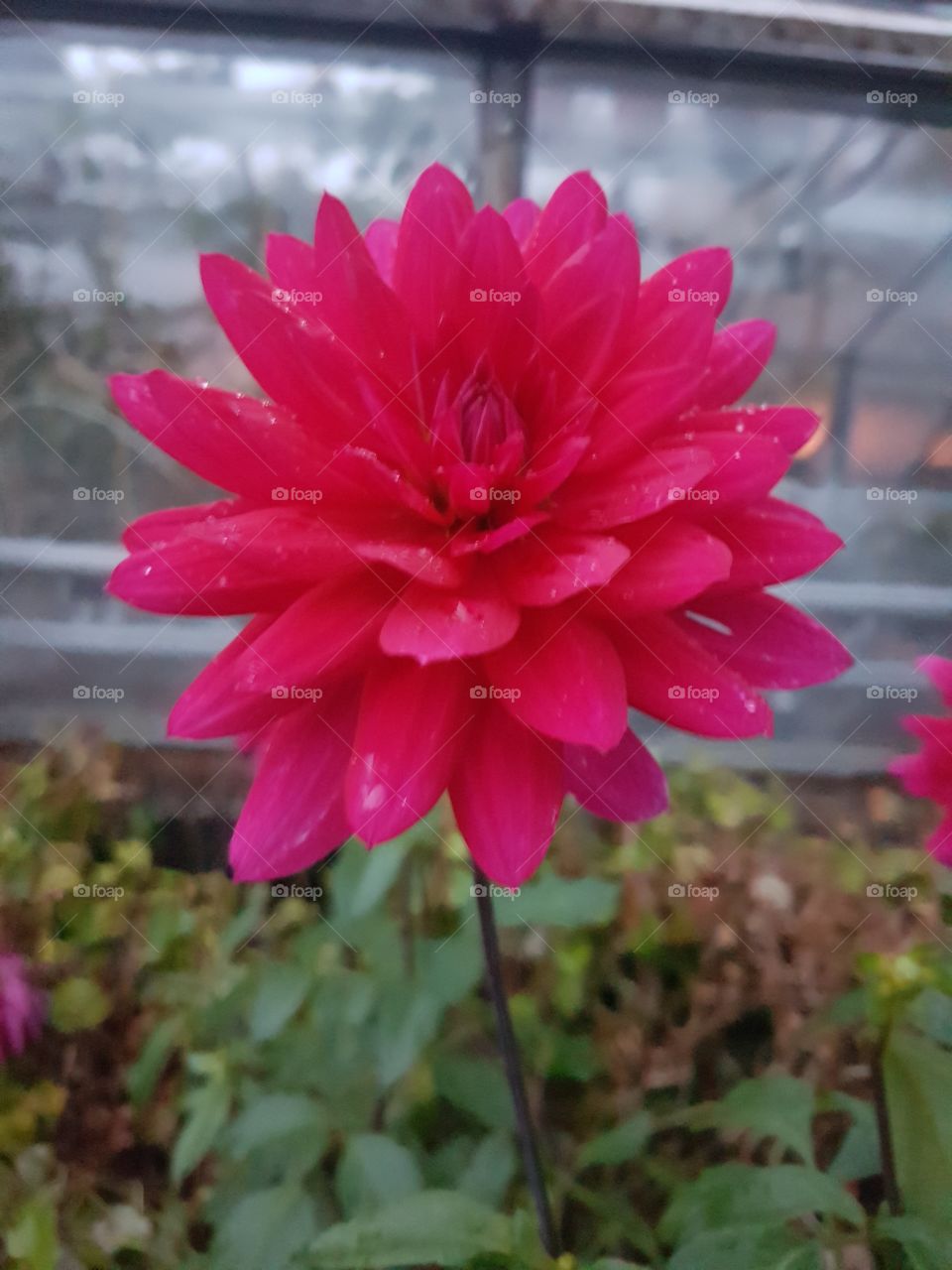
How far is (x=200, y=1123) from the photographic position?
1.34 ft

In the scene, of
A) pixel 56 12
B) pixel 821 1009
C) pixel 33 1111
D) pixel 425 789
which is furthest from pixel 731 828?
pixel 56 12

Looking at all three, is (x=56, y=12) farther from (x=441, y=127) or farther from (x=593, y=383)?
(x=593, y=383)

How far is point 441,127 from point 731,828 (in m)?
0.42

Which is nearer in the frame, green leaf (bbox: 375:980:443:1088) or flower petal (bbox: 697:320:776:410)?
flower petal (bbox: 697:320:776:410)

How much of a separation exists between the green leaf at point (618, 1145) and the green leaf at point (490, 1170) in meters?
0.04

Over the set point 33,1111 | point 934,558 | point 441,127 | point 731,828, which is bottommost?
point 33,1111

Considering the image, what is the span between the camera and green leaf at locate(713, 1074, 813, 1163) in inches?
14.6

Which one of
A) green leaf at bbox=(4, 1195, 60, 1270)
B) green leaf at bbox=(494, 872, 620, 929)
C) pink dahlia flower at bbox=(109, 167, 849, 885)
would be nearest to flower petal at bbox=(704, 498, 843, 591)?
pink dahlia flower at bbox=(109, 167, 849, 885)

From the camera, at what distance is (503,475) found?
28 cm

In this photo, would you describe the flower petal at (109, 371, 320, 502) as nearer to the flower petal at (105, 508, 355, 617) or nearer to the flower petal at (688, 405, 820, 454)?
the flower petal at (105, 508, 355, 617)

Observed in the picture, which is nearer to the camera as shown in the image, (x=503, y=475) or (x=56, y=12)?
(x=503, y=475)

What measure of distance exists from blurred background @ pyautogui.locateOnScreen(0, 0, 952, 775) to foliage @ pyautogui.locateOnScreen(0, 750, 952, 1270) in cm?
7

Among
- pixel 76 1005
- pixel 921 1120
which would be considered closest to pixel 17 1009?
pixel 76 1005

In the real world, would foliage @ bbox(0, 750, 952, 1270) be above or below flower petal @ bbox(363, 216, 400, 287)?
below
